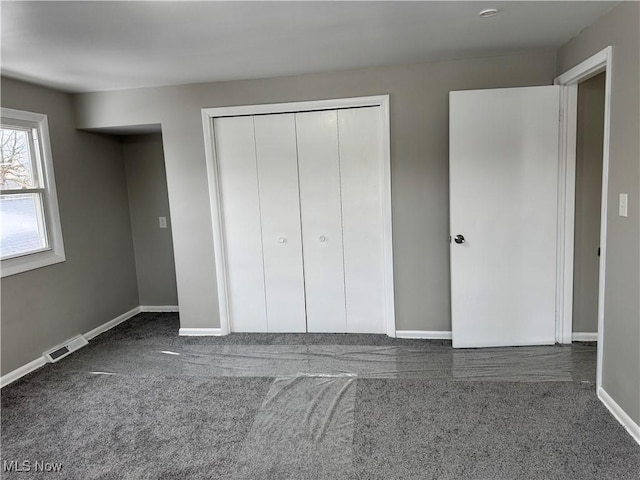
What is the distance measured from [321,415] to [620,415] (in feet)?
5.20

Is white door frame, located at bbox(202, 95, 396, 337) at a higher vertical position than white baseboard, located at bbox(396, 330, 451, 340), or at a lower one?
higher

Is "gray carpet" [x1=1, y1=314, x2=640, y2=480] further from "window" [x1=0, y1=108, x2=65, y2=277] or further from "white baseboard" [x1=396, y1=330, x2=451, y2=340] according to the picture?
"window" [x1=0, y1=108, x2=65, y2=277]

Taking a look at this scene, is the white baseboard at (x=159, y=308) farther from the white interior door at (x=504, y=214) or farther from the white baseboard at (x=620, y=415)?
the white baseboard at (x=620, y=415)

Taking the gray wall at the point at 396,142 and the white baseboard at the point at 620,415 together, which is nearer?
the white baseboard at the point at 620,415

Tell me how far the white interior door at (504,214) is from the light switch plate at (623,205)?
88 centimetres

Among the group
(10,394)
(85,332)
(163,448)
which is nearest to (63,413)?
(10,394)

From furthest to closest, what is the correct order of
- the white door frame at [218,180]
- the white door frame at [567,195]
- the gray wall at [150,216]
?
the gray wall at [150,216], the white door frame at [218,180], the white door frame at [567,195]

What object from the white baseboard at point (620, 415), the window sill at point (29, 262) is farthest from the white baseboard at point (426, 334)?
the window sill at point (29, 262)

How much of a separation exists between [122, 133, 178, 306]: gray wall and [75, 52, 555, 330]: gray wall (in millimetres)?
691

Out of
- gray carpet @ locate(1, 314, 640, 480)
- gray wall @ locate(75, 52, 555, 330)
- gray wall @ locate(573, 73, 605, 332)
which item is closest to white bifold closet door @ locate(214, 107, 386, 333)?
gray wall @ locate(75, 52, 555, 330)

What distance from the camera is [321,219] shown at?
11.7 feet

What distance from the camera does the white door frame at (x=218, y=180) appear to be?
10.9 ft

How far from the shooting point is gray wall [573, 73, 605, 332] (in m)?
2.99

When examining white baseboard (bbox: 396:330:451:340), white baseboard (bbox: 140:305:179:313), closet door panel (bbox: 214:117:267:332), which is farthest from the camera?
white baseboard (bbox: 140:305:179:313)
